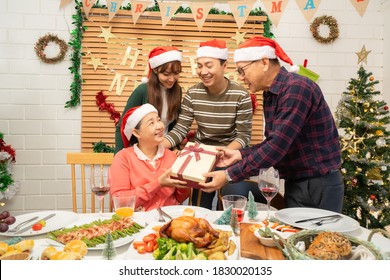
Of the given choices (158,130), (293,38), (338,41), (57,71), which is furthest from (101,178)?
(338,41)

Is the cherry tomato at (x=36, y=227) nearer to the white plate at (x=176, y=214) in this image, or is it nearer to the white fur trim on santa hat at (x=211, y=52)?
the white plate at (x=176, y=214)

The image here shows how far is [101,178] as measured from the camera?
155 centimetres

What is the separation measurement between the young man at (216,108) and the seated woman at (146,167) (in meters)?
0.38

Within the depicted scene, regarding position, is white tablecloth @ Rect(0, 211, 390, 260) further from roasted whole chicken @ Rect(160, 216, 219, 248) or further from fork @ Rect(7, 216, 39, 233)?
roasted whole chicken @ Rect(160, 216, 219, 248)

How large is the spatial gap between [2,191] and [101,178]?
225 centimetres

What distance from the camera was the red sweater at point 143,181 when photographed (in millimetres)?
1953

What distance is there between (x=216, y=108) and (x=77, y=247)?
A: 5.65 ft

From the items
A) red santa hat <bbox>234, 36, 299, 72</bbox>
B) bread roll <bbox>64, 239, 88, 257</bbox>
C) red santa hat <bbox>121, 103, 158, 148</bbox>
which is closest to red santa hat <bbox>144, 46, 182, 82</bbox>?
red santa hat <bbox>121, 103, 158, 148</bbox>

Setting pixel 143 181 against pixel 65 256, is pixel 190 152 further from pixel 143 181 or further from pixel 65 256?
pixel 65 256

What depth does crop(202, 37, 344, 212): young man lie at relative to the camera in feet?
5.88

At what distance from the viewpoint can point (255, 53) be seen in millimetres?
2006
